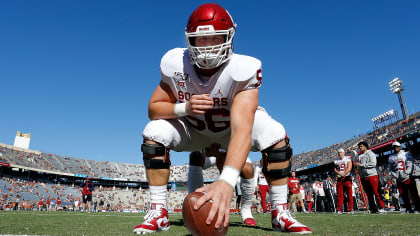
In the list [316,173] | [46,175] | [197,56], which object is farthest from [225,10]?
[46,175]

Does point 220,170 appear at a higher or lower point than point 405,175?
lower

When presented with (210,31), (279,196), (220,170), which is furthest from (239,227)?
(210,31)

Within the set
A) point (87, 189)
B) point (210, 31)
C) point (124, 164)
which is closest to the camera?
point (210, 31)

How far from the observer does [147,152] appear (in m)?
2.77

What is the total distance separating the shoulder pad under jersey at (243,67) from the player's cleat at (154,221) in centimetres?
137

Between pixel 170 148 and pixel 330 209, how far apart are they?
1087 centimetres

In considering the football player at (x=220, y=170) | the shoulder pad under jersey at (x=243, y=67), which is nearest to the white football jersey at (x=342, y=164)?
the football player at (x=220, y=170)

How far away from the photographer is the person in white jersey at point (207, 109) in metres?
2.40

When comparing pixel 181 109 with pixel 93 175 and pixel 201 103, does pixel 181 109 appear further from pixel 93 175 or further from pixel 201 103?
pixel 93 175

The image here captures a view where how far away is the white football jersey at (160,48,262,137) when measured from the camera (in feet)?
8.23

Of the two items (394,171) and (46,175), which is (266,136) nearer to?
(394,171)

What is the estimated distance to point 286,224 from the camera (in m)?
2.67

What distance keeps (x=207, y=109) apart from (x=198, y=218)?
3.47 feet

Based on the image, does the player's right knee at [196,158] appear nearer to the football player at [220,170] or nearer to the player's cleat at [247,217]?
the football player at [220,170]
